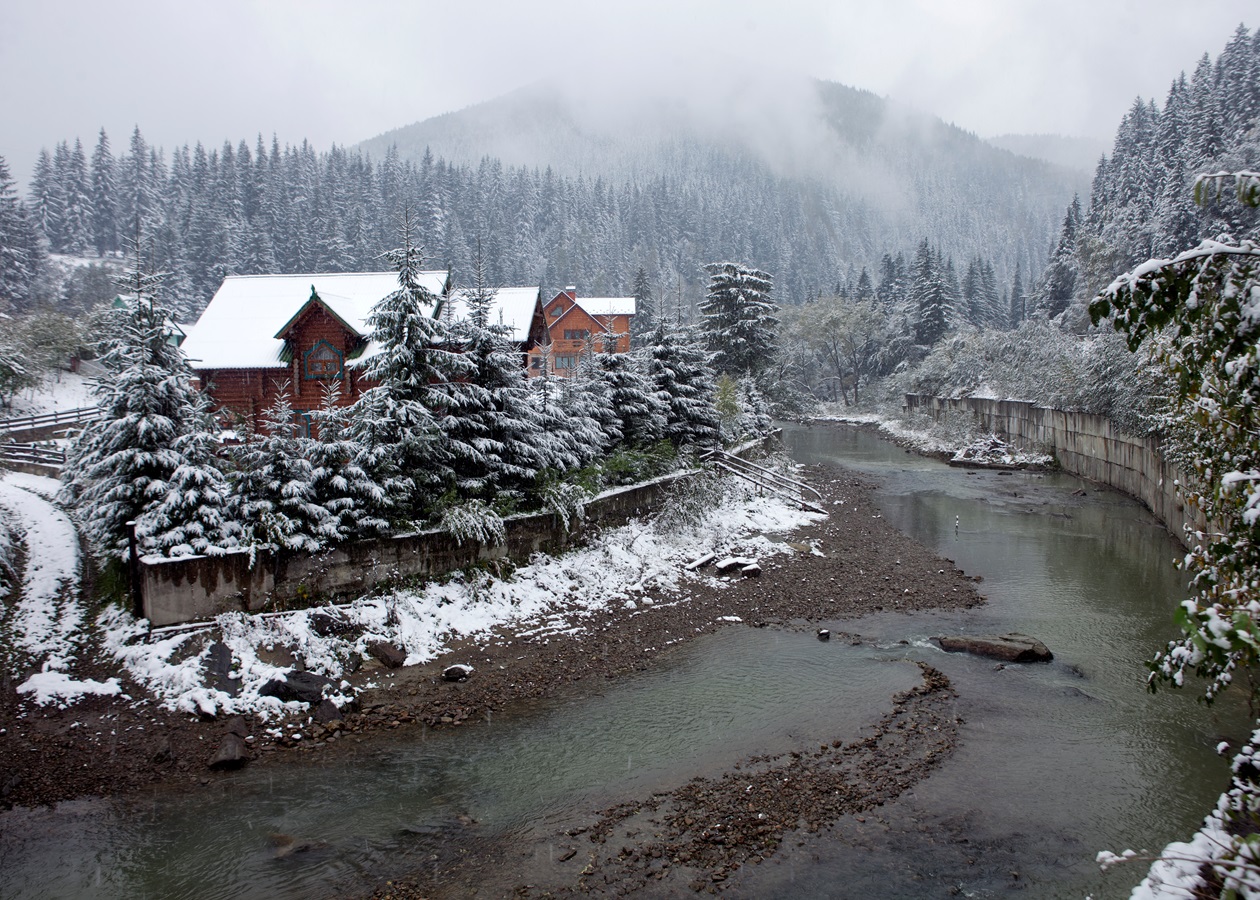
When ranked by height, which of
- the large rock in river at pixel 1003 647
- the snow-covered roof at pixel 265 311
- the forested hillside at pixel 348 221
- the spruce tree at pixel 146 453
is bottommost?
the large rock in river at pixel 1003 647

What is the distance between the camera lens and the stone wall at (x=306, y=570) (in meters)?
14.0

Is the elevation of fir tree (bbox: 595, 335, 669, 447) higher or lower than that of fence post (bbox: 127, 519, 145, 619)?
higher

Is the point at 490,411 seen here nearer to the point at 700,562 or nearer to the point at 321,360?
the point at 700,562

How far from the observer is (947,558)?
76.0 ft

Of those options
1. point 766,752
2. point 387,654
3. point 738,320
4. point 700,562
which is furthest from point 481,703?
point 738,320

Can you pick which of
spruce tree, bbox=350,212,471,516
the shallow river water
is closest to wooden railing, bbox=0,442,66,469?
spruce tree, bbox=350,212,471,516

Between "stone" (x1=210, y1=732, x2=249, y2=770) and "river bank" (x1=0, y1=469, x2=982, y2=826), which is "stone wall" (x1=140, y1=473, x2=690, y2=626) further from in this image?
"stone" (x1=210, y1=732, x2=249, y2=770)

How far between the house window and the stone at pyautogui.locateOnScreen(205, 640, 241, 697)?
17.3 m

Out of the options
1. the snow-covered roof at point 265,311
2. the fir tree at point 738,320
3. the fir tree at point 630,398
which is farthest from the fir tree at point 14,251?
the fir tree at point 630,398

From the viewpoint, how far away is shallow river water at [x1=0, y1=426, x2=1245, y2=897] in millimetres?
9109

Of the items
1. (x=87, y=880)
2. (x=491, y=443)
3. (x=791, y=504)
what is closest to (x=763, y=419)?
(x=791, y=504)

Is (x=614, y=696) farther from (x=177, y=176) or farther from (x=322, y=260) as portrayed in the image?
(x=177, y=176)

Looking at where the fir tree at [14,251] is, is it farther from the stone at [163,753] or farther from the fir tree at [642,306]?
the stone at [163,753]

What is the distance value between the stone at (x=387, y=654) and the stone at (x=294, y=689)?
1415 millimetres
